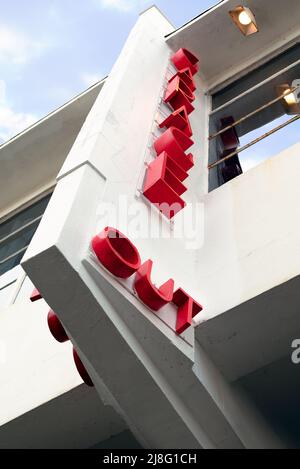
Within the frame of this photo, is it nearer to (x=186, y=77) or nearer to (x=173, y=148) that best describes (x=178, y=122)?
(x=173, y=148)

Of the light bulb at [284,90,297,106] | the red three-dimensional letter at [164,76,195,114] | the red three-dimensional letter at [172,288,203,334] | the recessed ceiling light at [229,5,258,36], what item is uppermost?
the recessed ceiling light at [229,5,258,36]

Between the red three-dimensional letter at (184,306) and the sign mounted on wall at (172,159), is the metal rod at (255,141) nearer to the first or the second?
the sign mounted on wall at (172,159)

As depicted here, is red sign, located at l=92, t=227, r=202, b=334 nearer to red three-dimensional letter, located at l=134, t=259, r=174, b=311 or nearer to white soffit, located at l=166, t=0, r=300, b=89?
red three-dimensional letter, located at l=134, t=259, r=174, b=311

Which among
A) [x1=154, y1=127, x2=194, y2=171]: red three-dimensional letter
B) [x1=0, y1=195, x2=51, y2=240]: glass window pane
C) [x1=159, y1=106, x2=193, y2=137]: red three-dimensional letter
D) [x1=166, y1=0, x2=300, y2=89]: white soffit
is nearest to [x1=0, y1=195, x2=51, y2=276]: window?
[x1=0, y1=195, x2=51, y2=240]: glass window pane

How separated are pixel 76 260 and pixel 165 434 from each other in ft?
Answer: 4.32

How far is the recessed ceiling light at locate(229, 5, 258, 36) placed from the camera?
7891 mm

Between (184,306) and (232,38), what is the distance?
540cm

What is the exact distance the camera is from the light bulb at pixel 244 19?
25.9ft

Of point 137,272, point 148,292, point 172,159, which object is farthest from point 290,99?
point 148,292

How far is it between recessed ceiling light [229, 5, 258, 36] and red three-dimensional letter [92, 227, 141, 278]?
4816mm

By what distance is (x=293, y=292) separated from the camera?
4.34 metres
